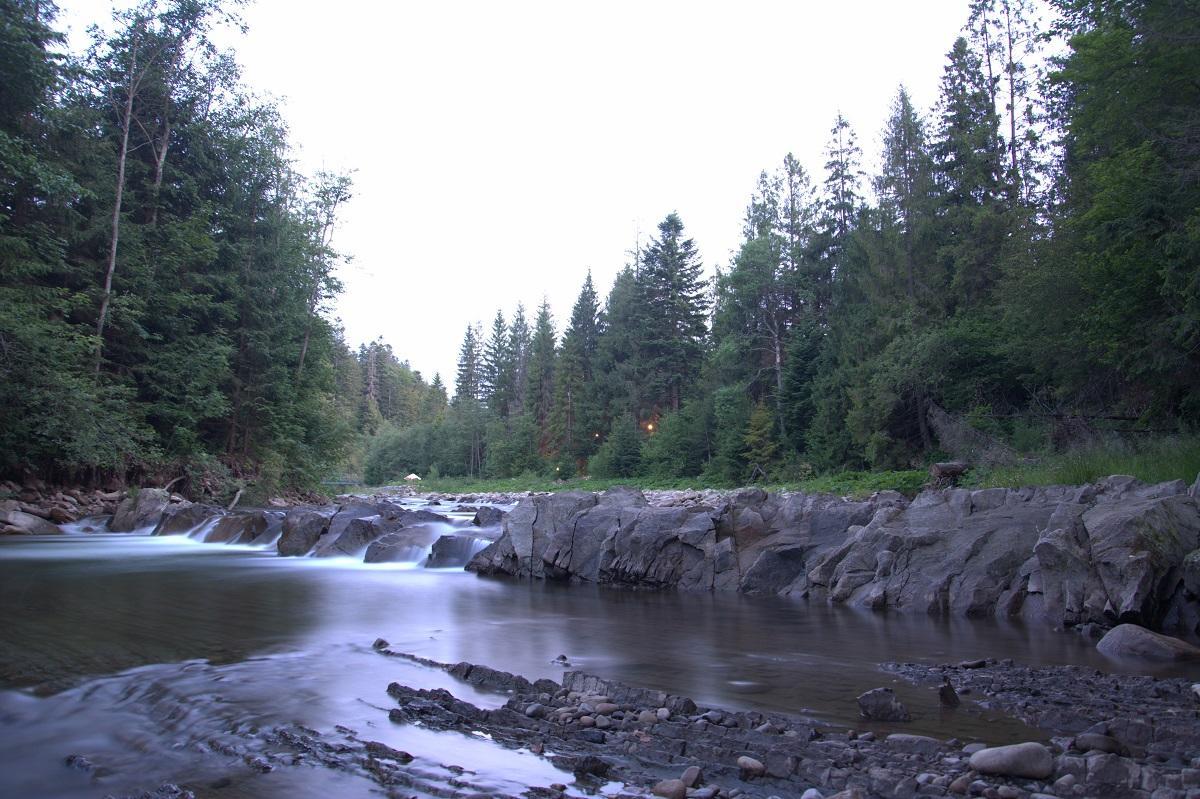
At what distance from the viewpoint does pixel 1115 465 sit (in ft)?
42.1

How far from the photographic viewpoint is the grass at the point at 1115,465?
1183cm

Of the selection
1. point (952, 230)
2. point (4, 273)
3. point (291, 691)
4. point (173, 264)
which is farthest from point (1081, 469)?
point (173, 264)

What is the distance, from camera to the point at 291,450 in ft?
102

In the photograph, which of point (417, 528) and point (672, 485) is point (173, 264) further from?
point (672, 485)

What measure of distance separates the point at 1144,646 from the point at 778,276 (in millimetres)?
37109

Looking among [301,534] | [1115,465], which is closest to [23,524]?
[301,534]

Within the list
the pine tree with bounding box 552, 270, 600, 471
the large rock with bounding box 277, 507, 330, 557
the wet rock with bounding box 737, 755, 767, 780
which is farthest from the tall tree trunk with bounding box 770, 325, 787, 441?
the wet rock with bounding box 737, 755, 767, 780

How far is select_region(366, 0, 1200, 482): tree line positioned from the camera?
13617 mm

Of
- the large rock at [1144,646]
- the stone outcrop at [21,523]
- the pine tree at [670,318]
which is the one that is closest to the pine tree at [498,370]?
the pine tree at [670,318]

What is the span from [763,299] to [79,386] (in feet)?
114

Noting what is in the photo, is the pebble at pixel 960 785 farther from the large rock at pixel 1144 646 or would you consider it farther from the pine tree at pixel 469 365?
the pine tree at pixel 469 365

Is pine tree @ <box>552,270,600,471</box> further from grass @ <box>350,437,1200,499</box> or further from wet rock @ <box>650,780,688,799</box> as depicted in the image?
wet rock @ <box>650,780,688,799</box>

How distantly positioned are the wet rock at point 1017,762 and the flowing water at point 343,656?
77cm

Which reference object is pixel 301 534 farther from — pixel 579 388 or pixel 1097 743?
pixel 579 388
